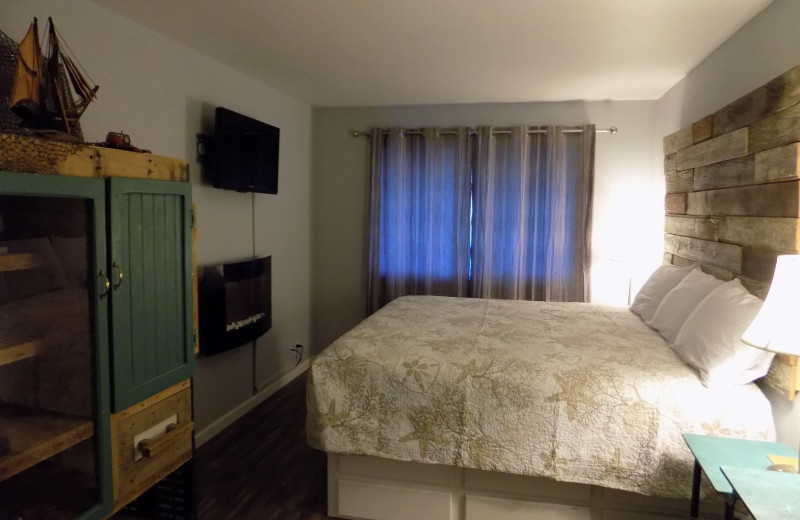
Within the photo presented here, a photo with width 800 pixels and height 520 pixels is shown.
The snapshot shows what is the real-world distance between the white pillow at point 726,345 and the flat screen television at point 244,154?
8.77 ft

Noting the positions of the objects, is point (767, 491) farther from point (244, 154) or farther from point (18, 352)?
point (244, 154)

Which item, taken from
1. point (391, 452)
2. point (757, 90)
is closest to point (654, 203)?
point (757, 90)

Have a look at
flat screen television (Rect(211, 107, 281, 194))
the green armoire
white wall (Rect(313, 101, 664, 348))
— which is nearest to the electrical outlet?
white wall (Rect(313, 101, 664, 348))

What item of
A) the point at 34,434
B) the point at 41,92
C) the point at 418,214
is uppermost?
the point at 41,92

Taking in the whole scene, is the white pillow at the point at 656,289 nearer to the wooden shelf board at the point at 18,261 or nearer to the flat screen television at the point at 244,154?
the flat screen television at the point at 244,154

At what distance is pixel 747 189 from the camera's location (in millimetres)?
2412

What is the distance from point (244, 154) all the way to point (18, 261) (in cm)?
196

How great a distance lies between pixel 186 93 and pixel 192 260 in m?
1.36

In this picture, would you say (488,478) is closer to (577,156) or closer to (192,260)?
(192,260)

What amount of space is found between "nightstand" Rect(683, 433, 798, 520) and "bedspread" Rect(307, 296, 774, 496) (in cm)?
A: 15

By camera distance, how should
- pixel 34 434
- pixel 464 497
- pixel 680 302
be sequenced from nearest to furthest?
pixel 34 434
pixel 464 497
pixel 680 302

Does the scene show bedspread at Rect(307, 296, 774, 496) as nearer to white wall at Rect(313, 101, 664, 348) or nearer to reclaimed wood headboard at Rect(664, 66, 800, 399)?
reclaimed wood headboard at Rect(664, 66, 800, 399)

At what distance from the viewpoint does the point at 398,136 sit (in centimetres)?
458

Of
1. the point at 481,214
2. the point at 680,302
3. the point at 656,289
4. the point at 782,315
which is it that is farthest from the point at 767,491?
the point at 481,214
